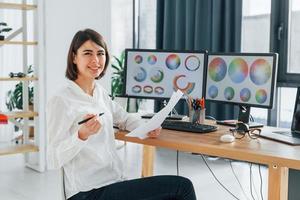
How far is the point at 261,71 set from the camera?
7.88ft

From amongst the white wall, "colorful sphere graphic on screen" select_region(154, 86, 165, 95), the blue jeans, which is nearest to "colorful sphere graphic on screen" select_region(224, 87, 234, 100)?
"colorful sphere graphic on screen" select_region(154, 86, 165, 95)

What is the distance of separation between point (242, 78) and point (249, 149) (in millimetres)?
644

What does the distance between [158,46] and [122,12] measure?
1.10 m

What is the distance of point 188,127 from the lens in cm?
241

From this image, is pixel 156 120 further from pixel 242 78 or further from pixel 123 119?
pixel 242 78

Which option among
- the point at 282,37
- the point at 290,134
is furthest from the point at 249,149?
the point at 282,37

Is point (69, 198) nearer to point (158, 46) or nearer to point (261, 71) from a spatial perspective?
point (261, 71)

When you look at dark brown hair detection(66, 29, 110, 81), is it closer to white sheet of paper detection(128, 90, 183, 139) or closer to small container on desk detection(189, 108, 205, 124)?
white sheet of paper detection(128, 90, 183, 139)

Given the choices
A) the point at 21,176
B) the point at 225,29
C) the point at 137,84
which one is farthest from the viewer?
the point at 225,29

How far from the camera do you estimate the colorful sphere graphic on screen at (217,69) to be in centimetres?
258

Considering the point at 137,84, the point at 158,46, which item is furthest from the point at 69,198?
the point at 158,46

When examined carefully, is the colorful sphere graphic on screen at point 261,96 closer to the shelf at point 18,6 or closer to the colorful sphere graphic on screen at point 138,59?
the colorful sphere graphic on screen at point 138,59

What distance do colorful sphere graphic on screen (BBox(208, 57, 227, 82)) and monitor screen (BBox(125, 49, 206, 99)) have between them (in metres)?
0.05

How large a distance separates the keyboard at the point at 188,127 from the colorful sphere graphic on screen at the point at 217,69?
1.05 feet
